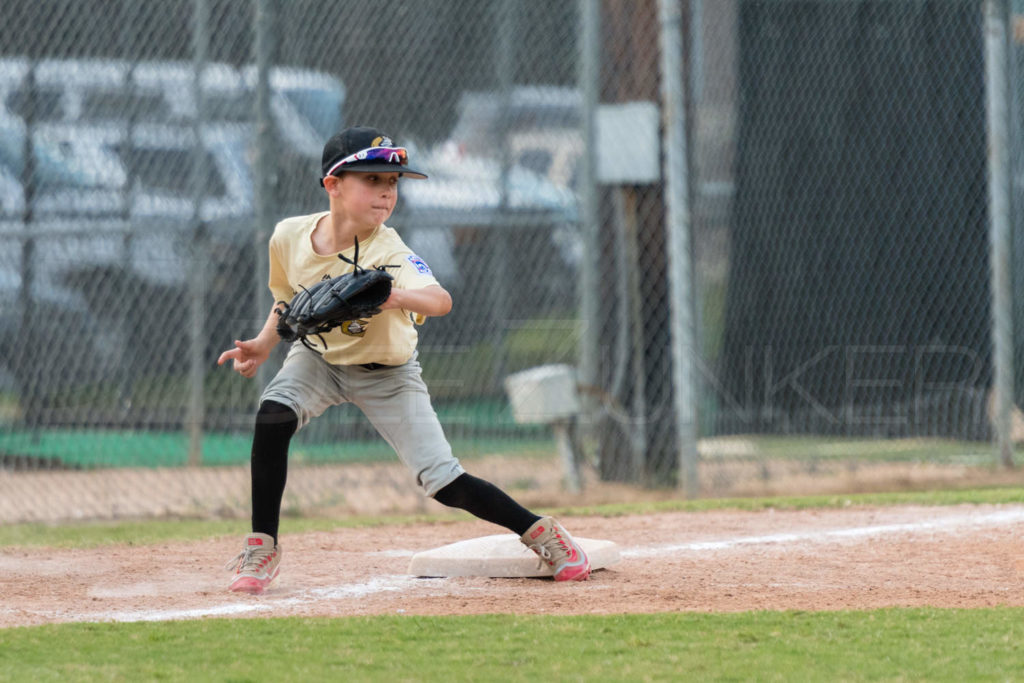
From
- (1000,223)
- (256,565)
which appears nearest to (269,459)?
(256,565)

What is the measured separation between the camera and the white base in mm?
4652

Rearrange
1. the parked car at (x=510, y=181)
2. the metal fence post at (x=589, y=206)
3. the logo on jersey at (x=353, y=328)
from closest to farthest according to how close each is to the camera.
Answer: the logo on jersey at (x=353, y=328), the metal fence post at (x=589, y=206), the parked car at (x=510, y=181)

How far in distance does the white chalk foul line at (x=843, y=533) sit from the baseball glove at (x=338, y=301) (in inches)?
67.7

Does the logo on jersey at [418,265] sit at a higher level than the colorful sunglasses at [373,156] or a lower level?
lower

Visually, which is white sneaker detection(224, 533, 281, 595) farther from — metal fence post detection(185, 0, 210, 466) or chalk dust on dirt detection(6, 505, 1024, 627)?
metal fence post detection(185, 0, 210, 466)

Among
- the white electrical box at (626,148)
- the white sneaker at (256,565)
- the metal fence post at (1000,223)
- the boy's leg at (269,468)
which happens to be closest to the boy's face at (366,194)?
the boy's leg at (269,468)

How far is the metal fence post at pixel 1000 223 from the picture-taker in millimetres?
7875

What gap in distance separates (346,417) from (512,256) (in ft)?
4.26

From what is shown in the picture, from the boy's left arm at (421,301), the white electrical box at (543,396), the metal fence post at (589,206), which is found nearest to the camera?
the boy's left arm at (421,301)

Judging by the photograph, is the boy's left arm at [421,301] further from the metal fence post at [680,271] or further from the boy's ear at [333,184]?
the metal fence post at [680,271]

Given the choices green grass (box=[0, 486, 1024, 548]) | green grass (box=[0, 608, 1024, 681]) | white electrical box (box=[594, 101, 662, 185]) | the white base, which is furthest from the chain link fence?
green grass (box=[0, 608, 1024, 681])

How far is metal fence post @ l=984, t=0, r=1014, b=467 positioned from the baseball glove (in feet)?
16.3

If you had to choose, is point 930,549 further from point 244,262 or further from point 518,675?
point 244,262

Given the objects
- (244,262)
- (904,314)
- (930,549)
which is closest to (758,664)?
(930,549)
